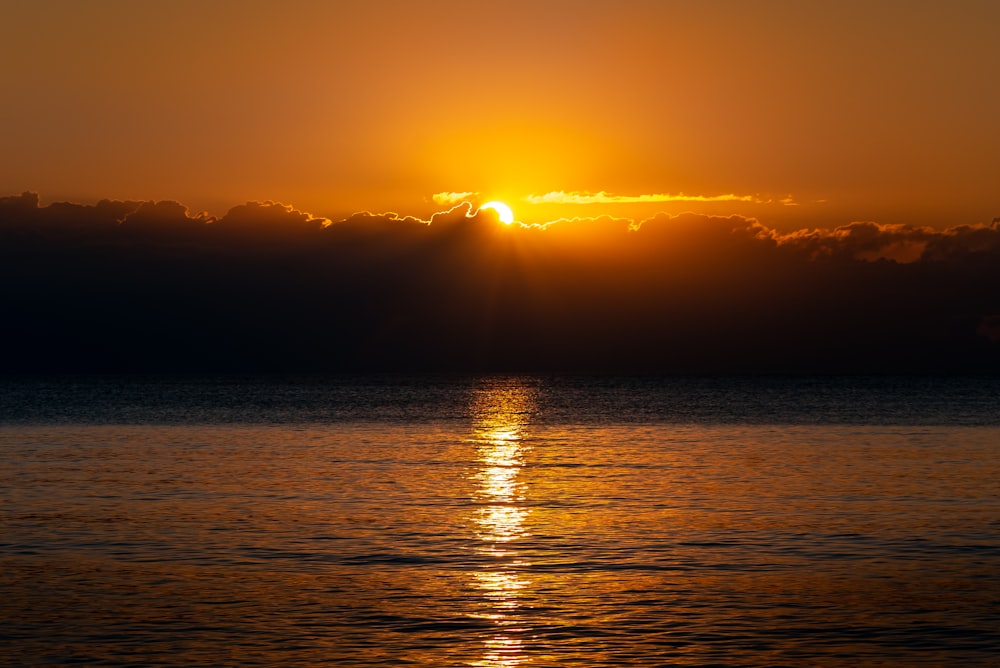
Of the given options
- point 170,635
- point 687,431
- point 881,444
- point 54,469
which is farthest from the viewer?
point 687,431

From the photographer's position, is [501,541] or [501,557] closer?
[501,557]

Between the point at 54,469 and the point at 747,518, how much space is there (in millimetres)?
35514

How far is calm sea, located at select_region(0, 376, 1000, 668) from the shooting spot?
22719 millimetres

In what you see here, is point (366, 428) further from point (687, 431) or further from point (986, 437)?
point (986, 437)

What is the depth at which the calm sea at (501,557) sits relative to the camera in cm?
2272

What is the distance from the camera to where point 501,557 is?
106ft

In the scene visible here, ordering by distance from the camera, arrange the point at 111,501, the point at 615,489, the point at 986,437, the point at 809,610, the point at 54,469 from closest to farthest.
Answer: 1. the point at 809,610
2. the point at 111,501
3. the point at 615,489
4. the point at 54,469
5. the point at 986,437

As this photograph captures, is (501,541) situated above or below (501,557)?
below

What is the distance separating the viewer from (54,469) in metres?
60.0

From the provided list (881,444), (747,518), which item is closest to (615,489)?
(747,518)

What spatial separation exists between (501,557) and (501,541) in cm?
297

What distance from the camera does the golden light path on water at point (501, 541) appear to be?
22688mm

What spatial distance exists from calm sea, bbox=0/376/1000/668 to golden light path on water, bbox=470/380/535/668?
0.11m

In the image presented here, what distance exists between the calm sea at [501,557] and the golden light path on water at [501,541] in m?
Answer: 0.11
